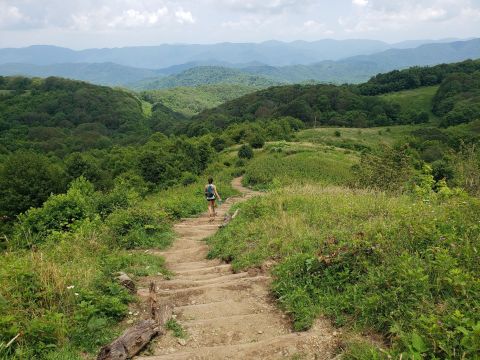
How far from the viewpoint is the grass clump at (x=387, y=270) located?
361 centimetres

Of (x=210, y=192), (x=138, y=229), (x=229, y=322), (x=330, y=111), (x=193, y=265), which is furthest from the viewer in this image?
(x=330, y=111)

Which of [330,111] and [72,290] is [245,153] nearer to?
[72,290]

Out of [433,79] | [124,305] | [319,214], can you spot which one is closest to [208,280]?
[124,305]

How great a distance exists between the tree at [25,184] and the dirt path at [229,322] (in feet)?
79.5

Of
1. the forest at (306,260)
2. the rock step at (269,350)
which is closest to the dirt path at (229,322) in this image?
the rock step at (269,350)

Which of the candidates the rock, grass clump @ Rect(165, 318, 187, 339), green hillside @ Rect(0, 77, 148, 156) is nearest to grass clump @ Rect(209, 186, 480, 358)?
grass clump @ Rect(165, 318, 187, 339)

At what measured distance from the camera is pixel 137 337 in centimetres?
420

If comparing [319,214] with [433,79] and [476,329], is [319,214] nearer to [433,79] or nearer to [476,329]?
[476,329]

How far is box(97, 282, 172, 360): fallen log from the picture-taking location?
3930 millimetres

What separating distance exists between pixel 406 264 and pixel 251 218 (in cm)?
555

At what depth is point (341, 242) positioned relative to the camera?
5.78m

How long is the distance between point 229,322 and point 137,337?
1.25 meters

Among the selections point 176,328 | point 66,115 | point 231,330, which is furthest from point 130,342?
point 66,115

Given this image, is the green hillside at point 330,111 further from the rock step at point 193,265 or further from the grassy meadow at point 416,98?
the rock step at point 193,265
